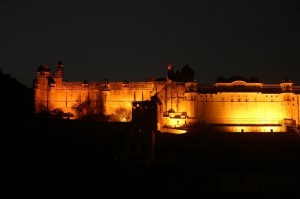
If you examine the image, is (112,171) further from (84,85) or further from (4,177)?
(84,85)

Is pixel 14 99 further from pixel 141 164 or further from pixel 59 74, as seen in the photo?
pixel 141 164

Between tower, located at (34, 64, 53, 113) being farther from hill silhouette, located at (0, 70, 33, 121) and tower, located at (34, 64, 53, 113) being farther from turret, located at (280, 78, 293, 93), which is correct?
turret, located at (280, 78, 293, 93)

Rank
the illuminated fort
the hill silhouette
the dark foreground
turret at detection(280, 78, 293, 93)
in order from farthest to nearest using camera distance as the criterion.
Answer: turret at detection(280, 78, 293, 93) → the illuminated fort → the hill silhouette → the dark foreground

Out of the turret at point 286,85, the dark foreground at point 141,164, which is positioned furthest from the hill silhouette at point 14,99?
the turret at point 286,85

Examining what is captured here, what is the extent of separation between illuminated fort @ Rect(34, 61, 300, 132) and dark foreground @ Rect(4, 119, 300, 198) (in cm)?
892

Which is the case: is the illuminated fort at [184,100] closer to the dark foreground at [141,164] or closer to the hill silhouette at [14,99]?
the hill silhouette at [14,99]

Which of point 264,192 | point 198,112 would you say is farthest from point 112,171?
point 198,112

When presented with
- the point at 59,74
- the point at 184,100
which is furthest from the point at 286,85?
the point at 59,74

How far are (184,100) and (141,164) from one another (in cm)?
2370

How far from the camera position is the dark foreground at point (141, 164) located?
49344mm

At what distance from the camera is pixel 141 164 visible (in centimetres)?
5422

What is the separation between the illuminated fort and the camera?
249 ft

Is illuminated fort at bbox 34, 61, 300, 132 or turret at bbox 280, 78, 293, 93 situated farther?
turret at bbox 280, 78, 293, 93

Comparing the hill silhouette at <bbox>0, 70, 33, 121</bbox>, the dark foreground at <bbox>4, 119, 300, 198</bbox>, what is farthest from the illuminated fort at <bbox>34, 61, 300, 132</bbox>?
the dark foreground at <bbox>4, 119, 300, 198</bbox>
